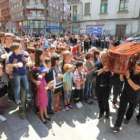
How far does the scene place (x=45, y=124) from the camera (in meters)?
3.07

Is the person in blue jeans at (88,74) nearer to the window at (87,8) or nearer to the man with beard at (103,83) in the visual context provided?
the man with beard at (103,83)

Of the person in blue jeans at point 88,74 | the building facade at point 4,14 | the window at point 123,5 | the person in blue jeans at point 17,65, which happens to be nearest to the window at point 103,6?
the window at point 123,5

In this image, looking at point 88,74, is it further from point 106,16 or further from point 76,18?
point 76,18

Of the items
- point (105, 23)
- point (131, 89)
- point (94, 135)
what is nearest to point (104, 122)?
point (94, 135)

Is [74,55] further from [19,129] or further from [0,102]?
[19,129]

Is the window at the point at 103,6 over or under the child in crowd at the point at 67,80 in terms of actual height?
over

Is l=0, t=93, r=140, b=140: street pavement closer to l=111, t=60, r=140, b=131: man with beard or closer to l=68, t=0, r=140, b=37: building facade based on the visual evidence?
l=111, t=60, r=140, b=131: man with beard

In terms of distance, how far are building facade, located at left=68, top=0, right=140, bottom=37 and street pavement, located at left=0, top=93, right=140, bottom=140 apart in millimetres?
18035

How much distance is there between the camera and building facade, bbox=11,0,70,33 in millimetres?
39062

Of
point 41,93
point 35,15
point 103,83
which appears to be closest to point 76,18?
Answer: point 35,15

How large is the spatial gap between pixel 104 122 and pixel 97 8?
20905 mm

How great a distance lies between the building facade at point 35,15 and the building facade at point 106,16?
63.3ft

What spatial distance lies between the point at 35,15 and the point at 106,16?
25.8 m

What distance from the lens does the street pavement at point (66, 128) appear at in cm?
265
